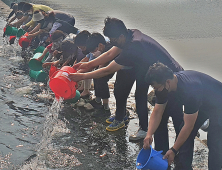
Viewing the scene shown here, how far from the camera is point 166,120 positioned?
3.57m

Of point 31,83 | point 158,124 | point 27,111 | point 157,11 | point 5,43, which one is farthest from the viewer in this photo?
point 157,11

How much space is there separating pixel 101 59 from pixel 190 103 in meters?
1.74

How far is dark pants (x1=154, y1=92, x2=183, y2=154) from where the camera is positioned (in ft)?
11.1

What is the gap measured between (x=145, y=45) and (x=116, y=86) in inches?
37.7

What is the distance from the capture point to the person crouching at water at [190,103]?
2885mm

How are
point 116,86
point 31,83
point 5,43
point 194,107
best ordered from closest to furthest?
point 194,107 → point 116,86 → point 31,83 → point 5,43

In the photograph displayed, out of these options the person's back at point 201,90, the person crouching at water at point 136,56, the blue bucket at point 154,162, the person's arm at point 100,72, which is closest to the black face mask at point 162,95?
the person's back at point 201,90

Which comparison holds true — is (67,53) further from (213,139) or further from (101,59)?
(213,139)

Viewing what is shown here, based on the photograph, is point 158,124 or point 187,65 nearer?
point 158,124

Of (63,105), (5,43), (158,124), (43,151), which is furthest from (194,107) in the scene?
(5,43)

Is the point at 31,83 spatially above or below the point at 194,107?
below

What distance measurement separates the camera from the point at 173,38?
10.9m

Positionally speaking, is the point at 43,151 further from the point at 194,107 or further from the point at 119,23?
the point at 194,107

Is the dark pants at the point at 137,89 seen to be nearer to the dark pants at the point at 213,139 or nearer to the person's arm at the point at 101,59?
the person's arm at the point at 101,59
